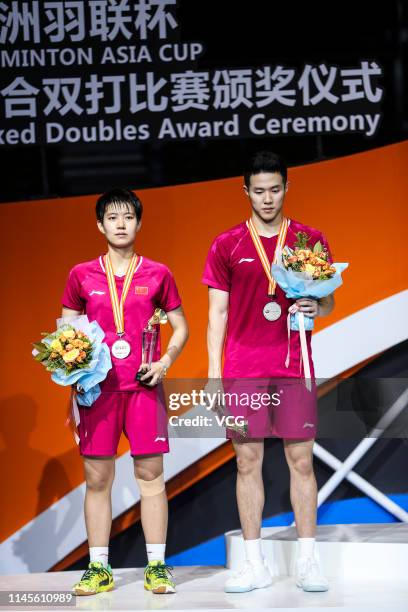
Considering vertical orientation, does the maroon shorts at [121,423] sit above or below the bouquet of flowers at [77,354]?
below

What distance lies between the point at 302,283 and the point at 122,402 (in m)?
0.86

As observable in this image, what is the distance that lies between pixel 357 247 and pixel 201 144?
0.92 metres

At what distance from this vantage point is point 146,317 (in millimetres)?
3982

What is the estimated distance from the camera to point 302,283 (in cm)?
380

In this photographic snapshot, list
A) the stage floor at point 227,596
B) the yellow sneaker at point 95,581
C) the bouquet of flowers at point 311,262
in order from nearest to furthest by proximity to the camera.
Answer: the stage floor at point 227,596 < the bouquet of flowers at point 311,262 < the yellow sneaker at point 95,581

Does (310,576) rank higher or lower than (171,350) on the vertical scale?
lower

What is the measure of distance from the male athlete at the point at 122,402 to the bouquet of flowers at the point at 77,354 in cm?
9

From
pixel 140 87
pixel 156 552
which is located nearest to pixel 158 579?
pixel 156 552

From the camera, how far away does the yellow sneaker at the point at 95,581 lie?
387 cm

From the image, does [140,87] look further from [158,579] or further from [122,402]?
[158,579]

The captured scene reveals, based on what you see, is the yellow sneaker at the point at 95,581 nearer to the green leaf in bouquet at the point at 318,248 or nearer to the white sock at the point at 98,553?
the white sock at the point at 98,553

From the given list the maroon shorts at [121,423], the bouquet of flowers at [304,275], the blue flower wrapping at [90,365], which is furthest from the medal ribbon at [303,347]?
the blue flower wrapping at [90,365]

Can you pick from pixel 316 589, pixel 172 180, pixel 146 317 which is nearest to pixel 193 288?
pixel 172 180

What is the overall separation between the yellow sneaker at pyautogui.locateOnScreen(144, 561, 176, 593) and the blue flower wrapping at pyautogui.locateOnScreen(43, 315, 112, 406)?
72 cm
